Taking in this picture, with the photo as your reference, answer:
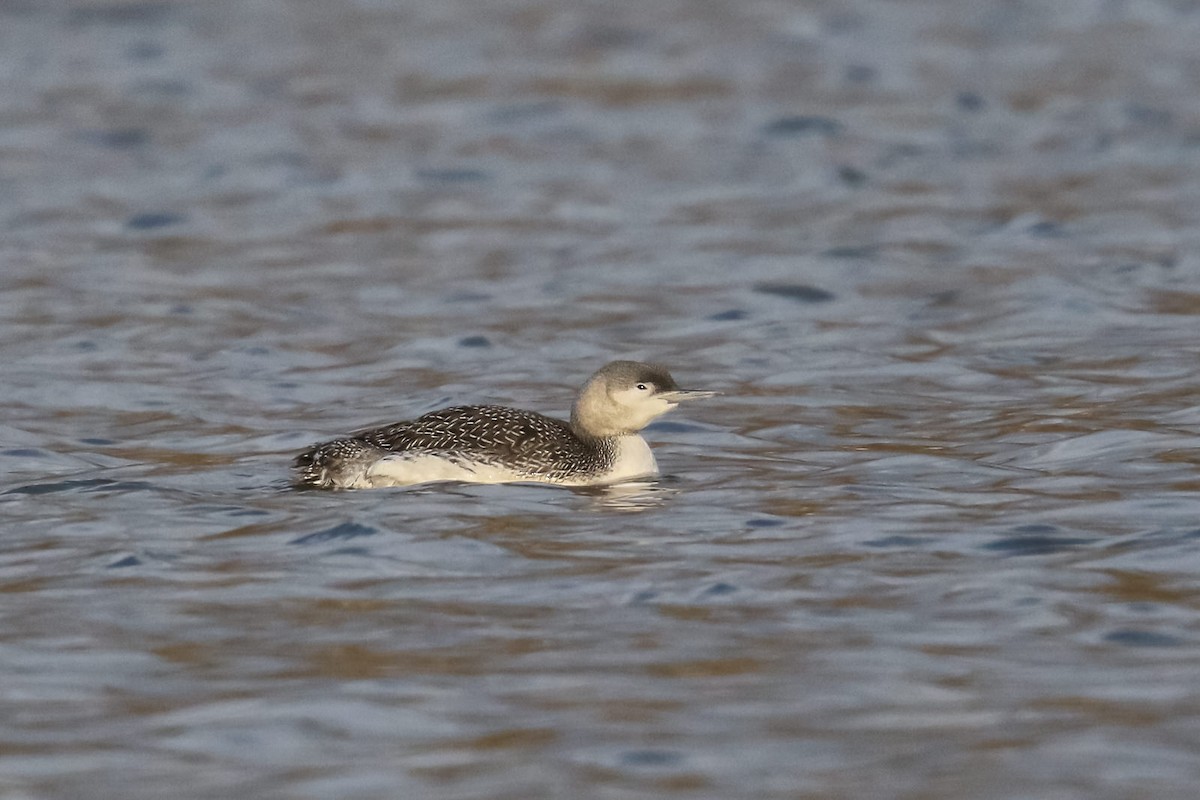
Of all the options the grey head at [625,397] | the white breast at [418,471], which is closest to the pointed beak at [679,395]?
the grey head at [625,397]

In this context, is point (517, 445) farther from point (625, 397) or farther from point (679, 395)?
point (679, 395)

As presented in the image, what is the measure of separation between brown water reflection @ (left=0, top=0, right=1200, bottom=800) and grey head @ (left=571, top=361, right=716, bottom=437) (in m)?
0.42

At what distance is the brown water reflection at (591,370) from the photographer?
7219 mm

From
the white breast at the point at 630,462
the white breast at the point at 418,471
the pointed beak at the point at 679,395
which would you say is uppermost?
the pointed beak at the point at 679,395

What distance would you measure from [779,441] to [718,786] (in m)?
5.44

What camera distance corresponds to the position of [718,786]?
21.8 feet

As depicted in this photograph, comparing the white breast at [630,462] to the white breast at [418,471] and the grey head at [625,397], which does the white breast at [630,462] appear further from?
the white breast at [418,471]

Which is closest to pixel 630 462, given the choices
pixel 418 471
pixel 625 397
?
pixel 625 397

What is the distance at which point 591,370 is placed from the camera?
564 inches

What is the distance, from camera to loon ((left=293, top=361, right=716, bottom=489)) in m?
10.6

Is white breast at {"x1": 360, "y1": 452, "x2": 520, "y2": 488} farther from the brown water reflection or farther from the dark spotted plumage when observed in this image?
the brown water reflection

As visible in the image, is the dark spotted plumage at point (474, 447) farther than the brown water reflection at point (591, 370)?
Yes

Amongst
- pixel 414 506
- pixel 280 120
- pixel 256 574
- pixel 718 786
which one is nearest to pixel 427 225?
pixel 280 120

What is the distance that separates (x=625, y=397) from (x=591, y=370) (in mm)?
3127
